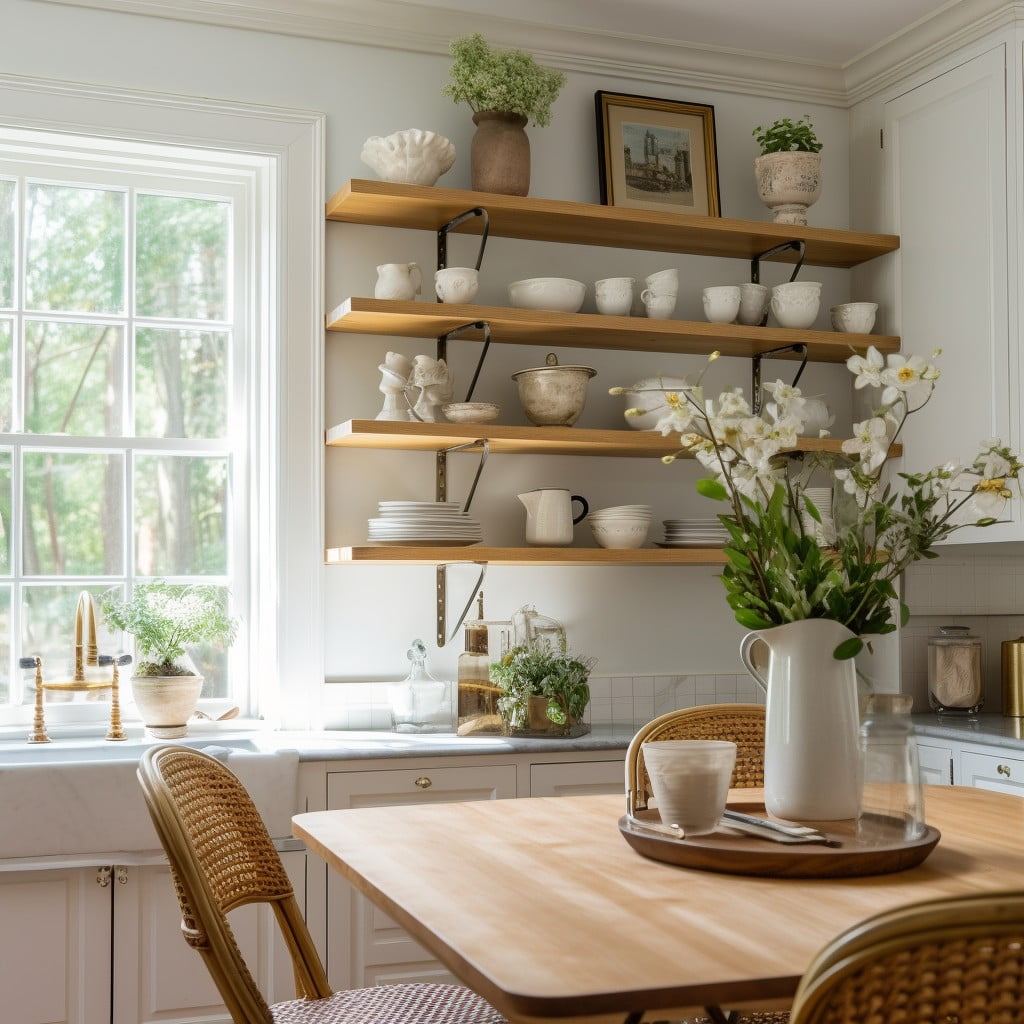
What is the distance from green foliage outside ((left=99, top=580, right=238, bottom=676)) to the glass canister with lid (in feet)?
6.72

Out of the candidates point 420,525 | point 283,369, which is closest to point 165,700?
point 420,525

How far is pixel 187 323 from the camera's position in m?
3.47

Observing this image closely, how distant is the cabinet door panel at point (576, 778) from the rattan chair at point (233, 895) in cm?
116

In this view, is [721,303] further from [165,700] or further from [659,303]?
[165,700]

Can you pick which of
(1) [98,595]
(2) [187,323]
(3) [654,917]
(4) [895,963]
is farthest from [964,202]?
(4) [895,963]

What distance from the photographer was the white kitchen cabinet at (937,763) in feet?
11.0

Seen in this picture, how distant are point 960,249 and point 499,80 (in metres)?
1.38

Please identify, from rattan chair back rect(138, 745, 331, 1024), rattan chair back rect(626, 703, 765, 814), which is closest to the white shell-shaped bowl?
rattan chair back rect(626, 703, 765, 814)

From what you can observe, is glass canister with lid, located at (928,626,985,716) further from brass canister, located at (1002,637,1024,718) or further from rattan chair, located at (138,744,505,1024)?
rattan chair, located at (138,744,505,1024)

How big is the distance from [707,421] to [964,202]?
2294 mm

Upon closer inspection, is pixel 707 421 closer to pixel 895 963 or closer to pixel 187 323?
pixel 895 963

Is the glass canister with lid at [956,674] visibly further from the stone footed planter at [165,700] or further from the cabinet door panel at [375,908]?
the stone footed planter at [165,700]

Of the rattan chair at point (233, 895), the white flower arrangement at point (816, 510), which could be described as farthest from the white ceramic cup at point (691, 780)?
the rattan chair at point (233, 895)

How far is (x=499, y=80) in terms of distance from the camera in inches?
130
